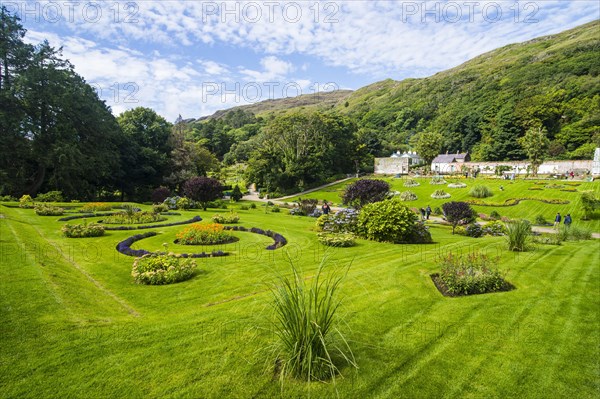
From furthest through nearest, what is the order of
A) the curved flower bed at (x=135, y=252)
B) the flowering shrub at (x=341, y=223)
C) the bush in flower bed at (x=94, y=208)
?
the bush in flower bed at (x=94, y=208), the flowering shrub at (x=341, y=223), the curved flower bed at (x=135, y=252)

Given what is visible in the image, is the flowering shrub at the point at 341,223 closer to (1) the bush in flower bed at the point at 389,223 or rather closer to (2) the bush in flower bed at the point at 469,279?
(1) the bush in flower bed at the point at 389,223

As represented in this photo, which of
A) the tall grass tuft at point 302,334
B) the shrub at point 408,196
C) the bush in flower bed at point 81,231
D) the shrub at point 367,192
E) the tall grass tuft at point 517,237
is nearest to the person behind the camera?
the tall grass tuft at point 302,334

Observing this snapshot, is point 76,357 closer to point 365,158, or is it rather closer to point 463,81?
point 365,158

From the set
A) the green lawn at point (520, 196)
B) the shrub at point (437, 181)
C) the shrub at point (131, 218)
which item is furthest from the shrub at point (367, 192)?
the shrub at point (437, 181)

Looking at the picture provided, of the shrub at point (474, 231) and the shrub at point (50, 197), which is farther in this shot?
the shrub at point (50, 197)

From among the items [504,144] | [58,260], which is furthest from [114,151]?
[504,144]

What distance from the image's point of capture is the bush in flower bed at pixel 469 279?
7.39 m

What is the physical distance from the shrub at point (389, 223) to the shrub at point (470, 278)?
5269 millimetres

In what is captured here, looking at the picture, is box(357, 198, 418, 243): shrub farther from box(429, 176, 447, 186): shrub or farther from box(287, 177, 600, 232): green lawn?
box(429, 176, 447, 186): shrub

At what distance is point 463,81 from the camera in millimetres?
144500

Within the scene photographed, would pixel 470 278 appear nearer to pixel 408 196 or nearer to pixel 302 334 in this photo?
pixel 302 334

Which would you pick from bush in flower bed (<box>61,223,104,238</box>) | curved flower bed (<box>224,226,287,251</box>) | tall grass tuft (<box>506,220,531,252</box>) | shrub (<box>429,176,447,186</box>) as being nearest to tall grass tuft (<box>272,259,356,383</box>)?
curved flower bed (<box>224,226,287,251</box>)

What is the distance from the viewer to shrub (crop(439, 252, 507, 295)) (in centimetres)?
739

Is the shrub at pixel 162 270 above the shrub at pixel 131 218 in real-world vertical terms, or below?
below
